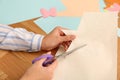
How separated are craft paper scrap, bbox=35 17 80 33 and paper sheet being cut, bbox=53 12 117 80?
0.04m

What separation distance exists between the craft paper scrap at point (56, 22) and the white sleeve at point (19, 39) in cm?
5

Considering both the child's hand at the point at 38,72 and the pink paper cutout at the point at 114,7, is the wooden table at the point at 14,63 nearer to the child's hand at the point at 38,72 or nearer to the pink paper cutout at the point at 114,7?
the child's hand at the point at 38,72

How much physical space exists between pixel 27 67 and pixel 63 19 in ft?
0.69

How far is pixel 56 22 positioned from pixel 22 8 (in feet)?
0.47

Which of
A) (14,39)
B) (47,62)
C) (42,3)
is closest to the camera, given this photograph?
(47,62)

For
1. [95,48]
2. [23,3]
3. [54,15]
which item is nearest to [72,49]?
[95,48]

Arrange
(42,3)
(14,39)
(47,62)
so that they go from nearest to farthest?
(47,62), (14,39), (42,3)

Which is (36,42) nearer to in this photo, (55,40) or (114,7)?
(55,40)

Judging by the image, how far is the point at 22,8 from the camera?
86 cm

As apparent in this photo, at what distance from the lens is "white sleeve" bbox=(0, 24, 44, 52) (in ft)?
2.44

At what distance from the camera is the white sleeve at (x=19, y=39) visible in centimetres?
74

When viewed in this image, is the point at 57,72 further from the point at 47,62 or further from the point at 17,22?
the point at 17,22

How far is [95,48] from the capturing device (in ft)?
2.25

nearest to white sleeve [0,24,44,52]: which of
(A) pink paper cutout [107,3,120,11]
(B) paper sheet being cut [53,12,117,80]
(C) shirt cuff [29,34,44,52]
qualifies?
(C) shirt cuff [29,34,44,52]
